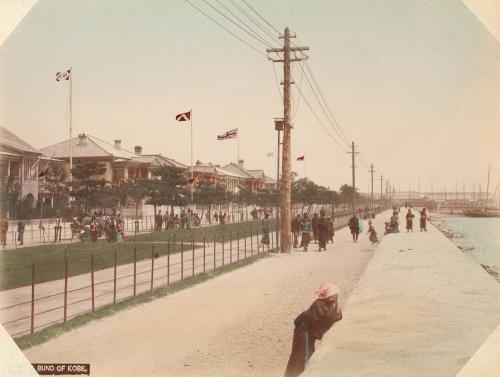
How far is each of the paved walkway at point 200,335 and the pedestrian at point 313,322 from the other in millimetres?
1257

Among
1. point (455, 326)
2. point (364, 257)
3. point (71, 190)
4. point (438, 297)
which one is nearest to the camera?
point (455, 326)

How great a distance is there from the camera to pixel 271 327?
9.23 metres

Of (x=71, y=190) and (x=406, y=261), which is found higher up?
(x=71, y=190)

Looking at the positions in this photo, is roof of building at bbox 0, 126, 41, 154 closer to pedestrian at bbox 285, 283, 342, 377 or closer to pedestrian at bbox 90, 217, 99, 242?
pedestrian at bbox 285, 283, 342, 377

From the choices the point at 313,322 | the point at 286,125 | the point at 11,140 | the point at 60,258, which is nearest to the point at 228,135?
the point at 286,125

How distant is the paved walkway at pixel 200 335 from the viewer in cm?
716

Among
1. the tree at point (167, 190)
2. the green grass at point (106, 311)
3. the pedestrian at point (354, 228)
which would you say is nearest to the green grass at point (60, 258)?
the green grass at point (106, 311)

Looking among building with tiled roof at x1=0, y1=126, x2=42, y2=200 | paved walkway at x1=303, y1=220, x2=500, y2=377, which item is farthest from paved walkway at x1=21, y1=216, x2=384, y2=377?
building with tiled roof at x1=0, y1=126, x2=42, y2=200

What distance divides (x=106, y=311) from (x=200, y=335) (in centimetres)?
239

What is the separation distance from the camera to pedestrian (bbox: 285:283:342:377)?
5.82 metres

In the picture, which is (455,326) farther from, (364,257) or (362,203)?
(362,203)

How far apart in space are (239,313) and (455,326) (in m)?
4.23

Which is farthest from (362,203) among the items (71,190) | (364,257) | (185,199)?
(364,257)

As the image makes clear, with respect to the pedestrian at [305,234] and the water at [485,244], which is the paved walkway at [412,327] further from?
the pedestrian at [305,234]
